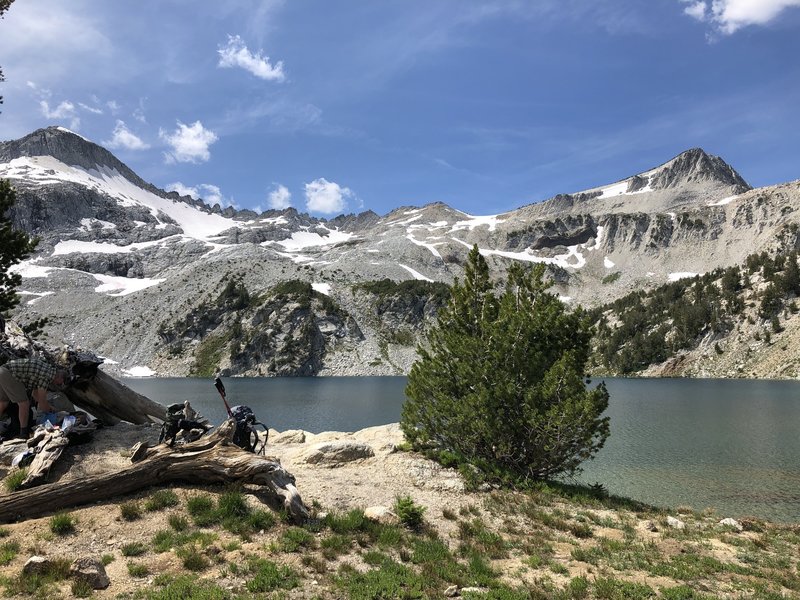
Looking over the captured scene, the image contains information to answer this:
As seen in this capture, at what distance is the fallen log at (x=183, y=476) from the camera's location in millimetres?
11148

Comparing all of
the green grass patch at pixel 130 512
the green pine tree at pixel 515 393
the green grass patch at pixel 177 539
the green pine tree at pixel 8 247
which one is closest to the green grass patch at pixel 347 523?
the green grass patch at pixel 177 539

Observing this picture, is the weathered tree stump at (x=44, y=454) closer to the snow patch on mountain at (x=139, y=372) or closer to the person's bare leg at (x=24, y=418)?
the person's bare leg at (x=24, y=418)

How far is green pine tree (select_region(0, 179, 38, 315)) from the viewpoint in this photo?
2484 centimetres

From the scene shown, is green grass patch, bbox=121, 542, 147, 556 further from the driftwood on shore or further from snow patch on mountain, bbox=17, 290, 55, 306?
snow patch on mountain, bbox=17, 290, 55, 306

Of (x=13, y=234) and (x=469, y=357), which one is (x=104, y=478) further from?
(x=13, y=234)

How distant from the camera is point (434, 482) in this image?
17.7m

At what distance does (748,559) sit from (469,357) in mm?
11797

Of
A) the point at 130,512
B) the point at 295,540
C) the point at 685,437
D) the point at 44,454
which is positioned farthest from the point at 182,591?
the point at 685,437

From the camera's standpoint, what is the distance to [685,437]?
43.5 meters

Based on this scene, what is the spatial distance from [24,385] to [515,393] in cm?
1806

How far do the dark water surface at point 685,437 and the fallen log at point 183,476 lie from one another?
69.1 ft

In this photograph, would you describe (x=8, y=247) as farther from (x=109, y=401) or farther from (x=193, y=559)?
(x=193, y=559)

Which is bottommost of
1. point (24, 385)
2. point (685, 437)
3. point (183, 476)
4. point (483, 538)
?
point (685, 437)

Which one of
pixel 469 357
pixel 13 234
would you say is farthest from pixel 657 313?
pixel 13 234
